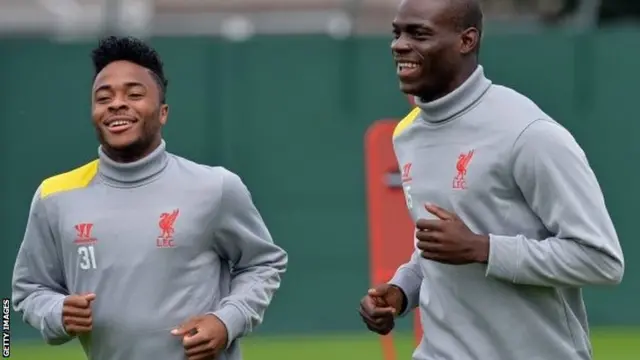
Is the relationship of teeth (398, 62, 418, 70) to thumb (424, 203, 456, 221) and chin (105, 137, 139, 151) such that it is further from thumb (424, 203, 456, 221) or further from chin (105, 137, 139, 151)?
chin (105, 137, 139, 151)

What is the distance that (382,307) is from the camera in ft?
18.3

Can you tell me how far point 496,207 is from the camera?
5.11 metres

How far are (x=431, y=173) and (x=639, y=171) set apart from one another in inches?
377

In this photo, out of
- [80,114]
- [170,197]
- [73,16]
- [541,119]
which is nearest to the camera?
[541,119]

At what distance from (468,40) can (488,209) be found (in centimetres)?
59

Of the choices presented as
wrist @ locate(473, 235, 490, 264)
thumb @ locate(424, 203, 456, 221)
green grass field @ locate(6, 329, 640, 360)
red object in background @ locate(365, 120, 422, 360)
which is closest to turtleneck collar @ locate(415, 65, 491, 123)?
thumb @ locate(424, 203, 456, 221)

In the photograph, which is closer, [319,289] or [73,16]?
[319,289]

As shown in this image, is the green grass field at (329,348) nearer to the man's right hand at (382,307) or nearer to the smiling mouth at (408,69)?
the man's right hand at (382,307)

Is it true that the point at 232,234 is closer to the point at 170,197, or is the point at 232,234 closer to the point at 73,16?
the point at 170,197

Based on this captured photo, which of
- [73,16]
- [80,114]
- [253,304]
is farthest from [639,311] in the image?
[73,16]

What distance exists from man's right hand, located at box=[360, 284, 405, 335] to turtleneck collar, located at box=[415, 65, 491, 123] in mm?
663

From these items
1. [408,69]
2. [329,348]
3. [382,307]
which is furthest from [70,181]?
[329,348]

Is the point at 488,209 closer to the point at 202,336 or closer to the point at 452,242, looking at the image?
the point at 452,242

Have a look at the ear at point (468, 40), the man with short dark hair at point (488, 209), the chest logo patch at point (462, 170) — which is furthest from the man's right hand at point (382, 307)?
the ear at point (468, 40)
